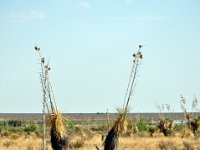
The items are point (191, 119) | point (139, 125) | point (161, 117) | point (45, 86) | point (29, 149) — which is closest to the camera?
point (45, 86)

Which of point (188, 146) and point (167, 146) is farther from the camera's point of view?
point (167, 146)

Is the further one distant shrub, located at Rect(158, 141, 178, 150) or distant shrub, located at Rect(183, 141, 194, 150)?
distant shrub, located at Rect(158, 141, 178, 150)

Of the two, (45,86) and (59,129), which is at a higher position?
(45,86)

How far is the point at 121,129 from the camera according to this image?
1565cm

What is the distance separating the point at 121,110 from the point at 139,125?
40661 mm

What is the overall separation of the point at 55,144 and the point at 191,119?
105ft

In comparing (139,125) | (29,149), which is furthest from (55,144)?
(139,125)

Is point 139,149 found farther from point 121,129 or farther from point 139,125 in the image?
point 139,125

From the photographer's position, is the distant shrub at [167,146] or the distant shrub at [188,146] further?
the distant shrub at [167,146]

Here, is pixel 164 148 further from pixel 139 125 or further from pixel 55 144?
pixel 139 125

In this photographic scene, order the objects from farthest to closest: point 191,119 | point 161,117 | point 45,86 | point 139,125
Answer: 1. point 139,125
2. point 161,117
3. point 191,119
4. point 45,86

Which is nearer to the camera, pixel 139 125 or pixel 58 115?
pixel 58 115

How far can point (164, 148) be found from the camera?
103 feet

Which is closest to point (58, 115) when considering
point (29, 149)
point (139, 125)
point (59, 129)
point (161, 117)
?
point (59, 129)
